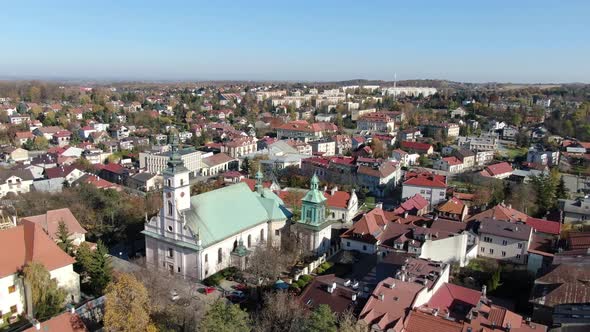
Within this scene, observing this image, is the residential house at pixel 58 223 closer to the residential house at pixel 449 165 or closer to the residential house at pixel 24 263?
the residential house at pixel 24 263

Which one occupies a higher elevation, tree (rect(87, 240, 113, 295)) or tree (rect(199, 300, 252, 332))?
tree (rect(199, 300, 252, 332))

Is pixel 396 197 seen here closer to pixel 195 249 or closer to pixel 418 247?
pixel 418 247

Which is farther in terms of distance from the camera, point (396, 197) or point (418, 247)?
point (396, 197)

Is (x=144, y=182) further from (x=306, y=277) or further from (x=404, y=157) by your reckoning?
(x=404, y=157)

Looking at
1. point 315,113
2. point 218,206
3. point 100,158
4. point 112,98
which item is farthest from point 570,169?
point 112,98

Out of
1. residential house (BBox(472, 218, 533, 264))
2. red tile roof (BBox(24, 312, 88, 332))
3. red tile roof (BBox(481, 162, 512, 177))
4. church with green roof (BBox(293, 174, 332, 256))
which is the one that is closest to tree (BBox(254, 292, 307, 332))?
A: red tile roof (BBox(24, 312, 88, 332))

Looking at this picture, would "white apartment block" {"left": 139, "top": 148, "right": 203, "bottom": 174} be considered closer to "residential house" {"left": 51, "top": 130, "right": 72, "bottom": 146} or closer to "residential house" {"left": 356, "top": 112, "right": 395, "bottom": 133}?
"residential house" {"left": 51, "top": 130, "right": 72, "bottom": 146}
